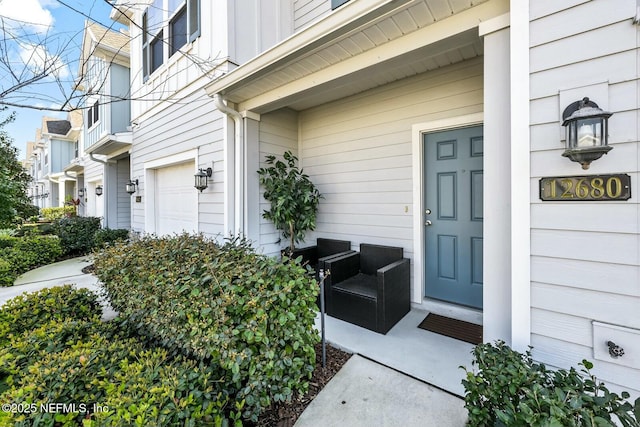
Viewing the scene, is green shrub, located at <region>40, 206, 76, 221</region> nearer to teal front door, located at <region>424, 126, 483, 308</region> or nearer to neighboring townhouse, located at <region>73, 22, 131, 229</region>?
neighboring townhouse, located at <region>73, 22, 131, 229</region>

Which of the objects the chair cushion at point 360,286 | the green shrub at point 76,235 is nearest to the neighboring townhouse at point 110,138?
the green shrub at point 76,235

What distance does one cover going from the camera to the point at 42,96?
2.16 meters

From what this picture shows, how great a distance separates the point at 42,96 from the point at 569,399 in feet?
12.8

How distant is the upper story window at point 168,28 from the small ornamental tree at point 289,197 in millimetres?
1983

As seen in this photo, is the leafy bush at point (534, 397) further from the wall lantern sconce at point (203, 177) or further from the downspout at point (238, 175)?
the wall lantern sconce at point (203, 177)

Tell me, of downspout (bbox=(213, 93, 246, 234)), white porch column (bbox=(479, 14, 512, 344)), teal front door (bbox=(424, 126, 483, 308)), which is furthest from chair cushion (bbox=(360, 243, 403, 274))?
downspout (bbox=(213, 93, 246, 234))

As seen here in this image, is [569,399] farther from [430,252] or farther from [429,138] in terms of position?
[429,138]

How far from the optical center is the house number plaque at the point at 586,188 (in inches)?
52.9

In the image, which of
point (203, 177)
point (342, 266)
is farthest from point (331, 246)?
point (203, 177)

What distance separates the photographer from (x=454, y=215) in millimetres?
3037

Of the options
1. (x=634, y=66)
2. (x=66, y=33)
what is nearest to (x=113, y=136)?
(x=66, y=33)

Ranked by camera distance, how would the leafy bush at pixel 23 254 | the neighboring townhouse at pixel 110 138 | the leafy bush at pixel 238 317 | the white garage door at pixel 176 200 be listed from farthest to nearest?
the neighboring townhouse at pixel 110 138 → the white garage door at pixel 176 200 → the leafy bush at pixel 23 254 → the leafy bush at pixel 238 317

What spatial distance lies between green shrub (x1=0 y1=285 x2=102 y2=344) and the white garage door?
7.05 ft

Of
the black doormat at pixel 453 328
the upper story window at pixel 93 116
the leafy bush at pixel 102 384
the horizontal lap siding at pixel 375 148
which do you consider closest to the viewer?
the leafy bush at pixel 102 384
